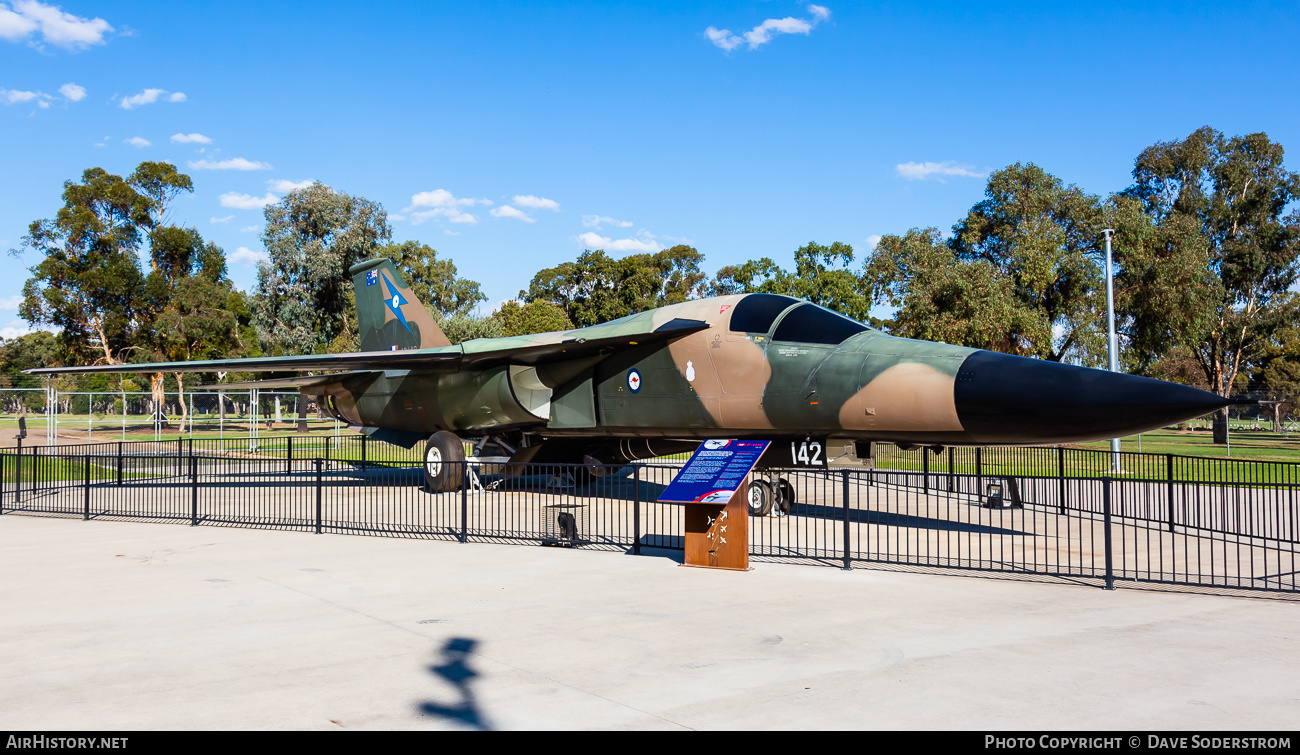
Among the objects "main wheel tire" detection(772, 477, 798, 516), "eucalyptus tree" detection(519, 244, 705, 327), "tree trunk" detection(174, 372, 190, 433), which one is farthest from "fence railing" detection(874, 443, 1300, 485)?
"eucalyptus tree" detection(519, 244, 705, 327)

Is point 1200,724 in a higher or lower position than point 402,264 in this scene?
lower

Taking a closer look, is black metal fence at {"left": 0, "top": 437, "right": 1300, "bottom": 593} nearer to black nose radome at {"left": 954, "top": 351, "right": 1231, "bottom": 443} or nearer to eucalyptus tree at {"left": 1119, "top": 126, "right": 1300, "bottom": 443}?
black nose radome at {"left": 954, "top": 351, "right": 1231, "bottom": 443}

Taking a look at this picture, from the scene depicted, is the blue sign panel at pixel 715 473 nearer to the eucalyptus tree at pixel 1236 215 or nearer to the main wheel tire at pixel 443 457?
the main wheel tire at pixel 443 457

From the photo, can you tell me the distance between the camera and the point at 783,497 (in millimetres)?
12828

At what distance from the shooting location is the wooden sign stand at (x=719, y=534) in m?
8.94

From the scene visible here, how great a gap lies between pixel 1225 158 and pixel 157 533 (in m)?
60.9

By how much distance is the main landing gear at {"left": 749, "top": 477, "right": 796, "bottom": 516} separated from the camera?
40.7 ft

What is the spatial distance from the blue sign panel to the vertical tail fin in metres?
11.0

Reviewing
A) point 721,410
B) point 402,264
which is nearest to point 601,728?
point 721,410

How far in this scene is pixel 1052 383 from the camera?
9.31 metres

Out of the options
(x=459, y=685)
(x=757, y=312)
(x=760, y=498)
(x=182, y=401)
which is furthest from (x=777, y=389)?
(x=182, y=401)

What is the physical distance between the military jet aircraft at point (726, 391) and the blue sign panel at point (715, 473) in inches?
78.2

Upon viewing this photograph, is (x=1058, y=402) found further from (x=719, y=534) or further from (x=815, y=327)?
(x=719, y=534)
